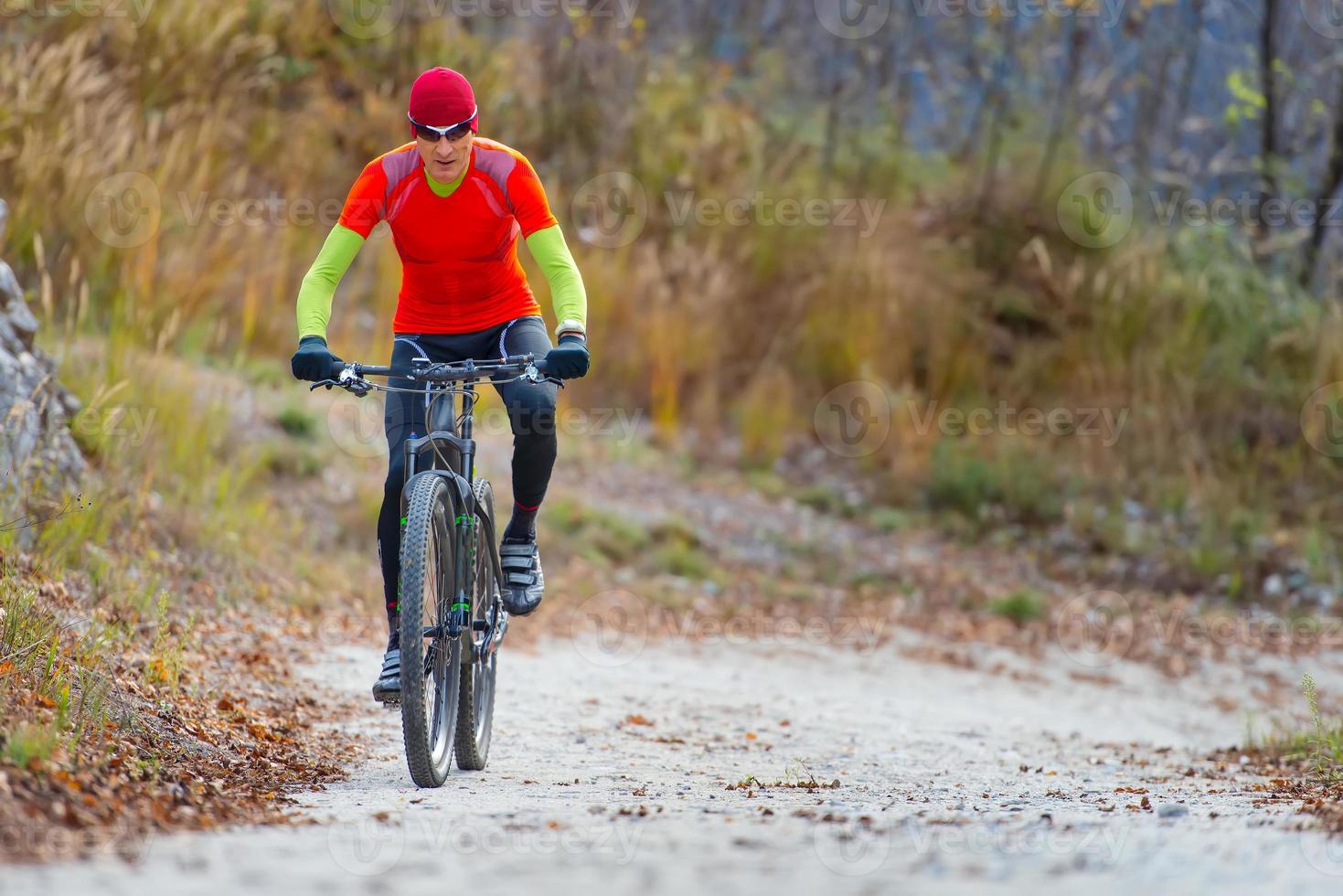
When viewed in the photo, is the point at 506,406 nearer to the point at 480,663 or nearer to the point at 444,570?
the point at 444,570

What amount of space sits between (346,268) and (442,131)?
572 millimetres

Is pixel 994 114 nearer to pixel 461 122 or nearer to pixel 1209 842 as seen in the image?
pixel 461 122

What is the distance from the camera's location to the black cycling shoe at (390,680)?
4.29 m

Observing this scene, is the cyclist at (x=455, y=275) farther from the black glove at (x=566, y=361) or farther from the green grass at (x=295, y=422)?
the green grass at (x=295, y=422)

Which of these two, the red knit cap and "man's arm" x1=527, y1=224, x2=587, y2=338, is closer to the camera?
the red knit cap

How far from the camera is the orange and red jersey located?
15.5 ft

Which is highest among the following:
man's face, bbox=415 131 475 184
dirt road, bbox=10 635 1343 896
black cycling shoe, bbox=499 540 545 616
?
man's face, bbox=415 131 475 184

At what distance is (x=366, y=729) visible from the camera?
550 cm

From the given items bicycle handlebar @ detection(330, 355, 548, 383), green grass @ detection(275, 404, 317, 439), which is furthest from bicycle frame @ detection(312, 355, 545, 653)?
green grass @ detection(275, 404, 317, 439)

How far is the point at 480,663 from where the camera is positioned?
4.93m

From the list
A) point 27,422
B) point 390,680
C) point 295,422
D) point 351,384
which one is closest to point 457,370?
point 351,384

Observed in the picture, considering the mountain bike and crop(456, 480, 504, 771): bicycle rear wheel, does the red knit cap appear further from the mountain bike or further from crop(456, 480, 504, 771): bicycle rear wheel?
crop(456, 480, 504, 771): bicycle rear wheel

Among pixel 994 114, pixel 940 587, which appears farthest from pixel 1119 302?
pixel 940 587

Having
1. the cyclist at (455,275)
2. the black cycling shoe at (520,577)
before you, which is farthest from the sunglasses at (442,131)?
the black cycling shoe at (520,577)
